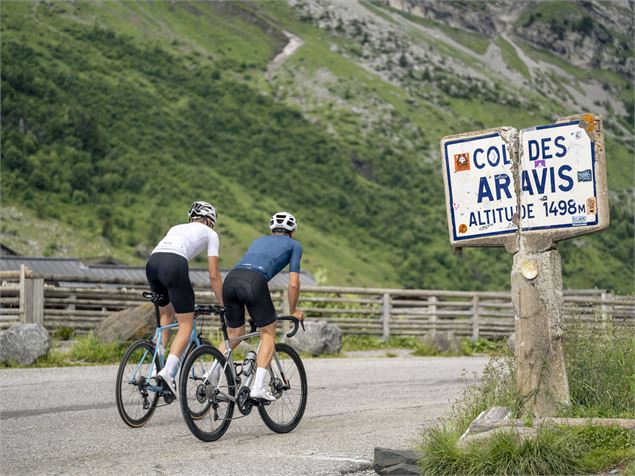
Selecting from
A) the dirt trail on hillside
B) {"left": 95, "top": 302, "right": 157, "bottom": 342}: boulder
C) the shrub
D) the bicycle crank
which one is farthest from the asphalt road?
the dirt trail on hillside

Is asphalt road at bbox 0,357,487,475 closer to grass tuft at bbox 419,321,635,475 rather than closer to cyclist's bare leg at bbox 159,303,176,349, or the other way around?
grass tuft at bbox 419,321,635,475

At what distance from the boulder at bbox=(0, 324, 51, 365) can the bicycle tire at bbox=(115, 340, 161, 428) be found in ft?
21.7

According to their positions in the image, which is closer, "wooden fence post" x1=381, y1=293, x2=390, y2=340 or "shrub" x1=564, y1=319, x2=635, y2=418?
"shrub" x1=564, y1=319, x2=635, y2=418

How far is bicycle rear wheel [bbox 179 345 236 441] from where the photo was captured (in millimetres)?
8589

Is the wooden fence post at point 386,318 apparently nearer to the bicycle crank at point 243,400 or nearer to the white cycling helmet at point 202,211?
the white cycling helmet at point 202,211

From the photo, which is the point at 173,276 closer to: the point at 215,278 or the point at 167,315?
the point at 215,278

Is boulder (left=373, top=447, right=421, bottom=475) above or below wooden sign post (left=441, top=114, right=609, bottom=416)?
below

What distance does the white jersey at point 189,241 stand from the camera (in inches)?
359

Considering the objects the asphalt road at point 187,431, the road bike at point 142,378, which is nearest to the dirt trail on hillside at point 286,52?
the asphalt road at point 187,431

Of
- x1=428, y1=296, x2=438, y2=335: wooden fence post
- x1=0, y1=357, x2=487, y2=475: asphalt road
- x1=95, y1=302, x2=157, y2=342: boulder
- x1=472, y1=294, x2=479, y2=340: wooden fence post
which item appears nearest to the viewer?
x1=0, y1=357, x2=487, y2=475: asphalt road

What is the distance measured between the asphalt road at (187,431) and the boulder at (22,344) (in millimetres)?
818

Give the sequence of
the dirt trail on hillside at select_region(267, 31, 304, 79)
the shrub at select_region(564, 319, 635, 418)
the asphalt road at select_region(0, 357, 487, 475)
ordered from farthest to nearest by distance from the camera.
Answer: the dirt trail on hillside at select_region(267, 31, 304, 79) < the shrub at select_region(564, 319, 635, 418) < the asphalt road at select_region(0, 357, 487, 475)

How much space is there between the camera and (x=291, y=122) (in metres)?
149

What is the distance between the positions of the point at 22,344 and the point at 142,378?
276 inches
